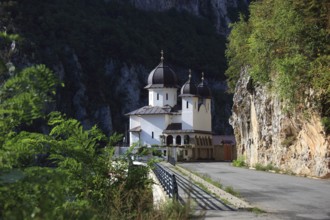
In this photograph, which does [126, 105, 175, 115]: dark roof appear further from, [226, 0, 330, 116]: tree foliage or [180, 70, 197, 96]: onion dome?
[226, 0, 330, 116]: tree foliage

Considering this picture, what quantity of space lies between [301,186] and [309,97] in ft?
22.1

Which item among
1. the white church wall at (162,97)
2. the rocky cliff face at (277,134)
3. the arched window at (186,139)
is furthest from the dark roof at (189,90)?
the rocky cliff face at (277,134)

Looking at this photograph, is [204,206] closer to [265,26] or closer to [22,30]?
[265,26]

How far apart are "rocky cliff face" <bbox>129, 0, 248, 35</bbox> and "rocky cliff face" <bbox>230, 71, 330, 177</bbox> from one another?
9995 centimetres

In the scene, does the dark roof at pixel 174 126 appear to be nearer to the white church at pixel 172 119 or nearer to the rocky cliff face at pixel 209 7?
the white church at pixel 172 119

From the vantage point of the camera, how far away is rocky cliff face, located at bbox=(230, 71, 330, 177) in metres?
27.5

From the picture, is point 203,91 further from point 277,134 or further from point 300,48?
point 300,48

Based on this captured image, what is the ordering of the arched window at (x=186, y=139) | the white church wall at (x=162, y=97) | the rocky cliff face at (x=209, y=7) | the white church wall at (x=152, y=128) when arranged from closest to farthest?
the arched window at (x=186, y=139), the white church wall at (x=152, y=128), the white church wall at (x=162, y=97), the rocky cliff face at (x=209, y=7)

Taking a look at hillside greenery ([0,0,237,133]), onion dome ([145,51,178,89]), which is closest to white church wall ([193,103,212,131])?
onion dome ([145,51,178,89])

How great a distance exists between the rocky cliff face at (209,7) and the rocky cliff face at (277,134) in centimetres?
9995

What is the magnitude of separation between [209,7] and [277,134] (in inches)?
5104

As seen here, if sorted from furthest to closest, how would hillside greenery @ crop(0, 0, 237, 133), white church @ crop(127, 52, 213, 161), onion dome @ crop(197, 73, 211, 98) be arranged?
1. hillside greenery @ crop(0, 0, 237, 133)
2. onion dome @ crop(197, 73, 211, 98)
3. white church @ crop(127, 52, 213, 161)

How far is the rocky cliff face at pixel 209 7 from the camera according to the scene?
146875mm

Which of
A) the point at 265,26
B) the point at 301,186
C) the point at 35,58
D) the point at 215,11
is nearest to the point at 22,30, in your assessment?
the point at 35,58
